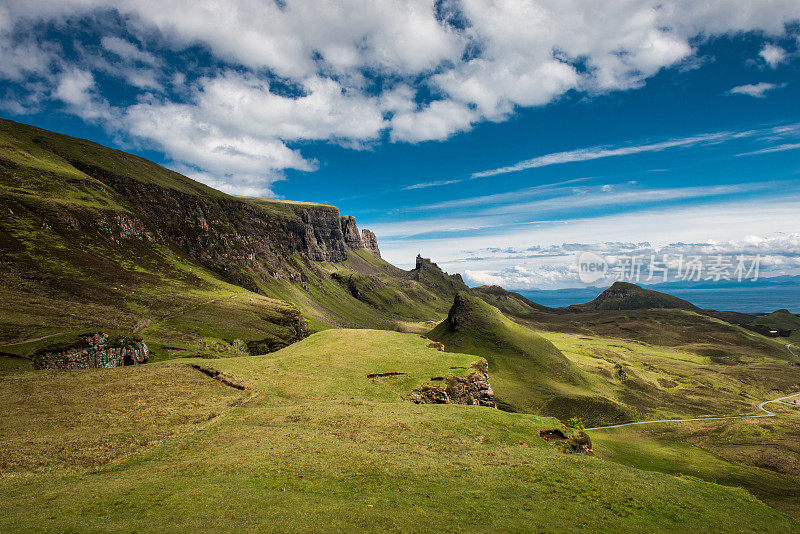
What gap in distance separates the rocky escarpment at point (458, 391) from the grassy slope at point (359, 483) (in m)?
14.3

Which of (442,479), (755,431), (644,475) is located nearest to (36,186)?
(442,479)

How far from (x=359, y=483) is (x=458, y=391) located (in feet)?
142

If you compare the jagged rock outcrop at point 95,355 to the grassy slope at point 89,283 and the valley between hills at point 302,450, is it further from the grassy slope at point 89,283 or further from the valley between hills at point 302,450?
the grassy slope at point 89,283

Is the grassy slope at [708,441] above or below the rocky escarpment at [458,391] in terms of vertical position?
below

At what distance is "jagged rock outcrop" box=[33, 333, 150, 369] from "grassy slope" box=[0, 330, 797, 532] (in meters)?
19.6

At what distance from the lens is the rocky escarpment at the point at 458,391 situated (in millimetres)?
61250

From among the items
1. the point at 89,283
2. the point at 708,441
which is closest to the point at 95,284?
the point at 89,283

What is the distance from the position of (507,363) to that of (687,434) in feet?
237

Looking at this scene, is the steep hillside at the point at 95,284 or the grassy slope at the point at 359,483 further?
the steep hillside at the point at 95,284

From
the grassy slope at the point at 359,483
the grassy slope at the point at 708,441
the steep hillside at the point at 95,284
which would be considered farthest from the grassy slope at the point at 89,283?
the grassy slope at the point at 708,441

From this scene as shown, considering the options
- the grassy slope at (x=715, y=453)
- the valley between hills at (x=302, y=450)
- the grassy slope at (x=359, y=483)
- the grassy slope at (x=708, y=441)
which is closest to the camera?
the grassy slope at (x=359, y=483)

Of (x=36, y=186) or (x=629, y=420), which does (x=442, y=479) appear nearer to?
(x=629, y=420)

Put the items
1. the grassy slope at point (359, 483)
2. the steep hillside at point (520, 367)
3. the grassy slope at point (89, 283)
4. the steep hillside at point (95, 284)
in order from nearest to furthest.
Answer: the grassy slope at point (359, 483)
the steep hillside at point (95, 284)
the grassy slope at point (89, 283)
the steep hillside at point (520, 367)

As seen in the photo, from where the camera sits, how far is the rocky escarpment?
61.2 metres
